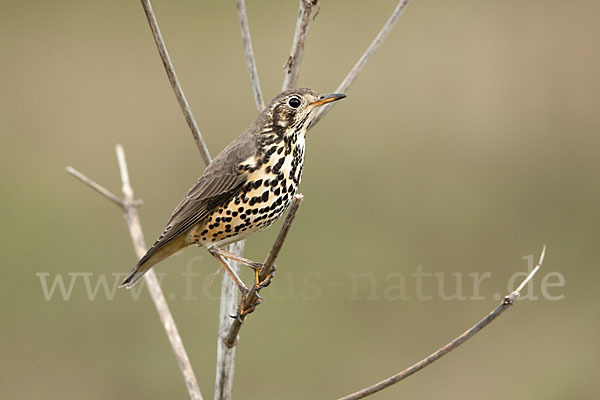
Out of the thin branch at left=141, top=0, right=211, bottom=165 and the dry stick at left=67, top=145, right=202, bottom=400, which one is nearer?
the thin branch at left=141, top=0, right=211, bottom=165

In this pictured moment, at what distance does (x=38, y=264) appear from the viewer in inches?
331

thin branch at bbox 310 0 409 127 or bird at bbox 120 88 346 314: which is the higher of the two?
thin branch at bbox 310 0 409 127

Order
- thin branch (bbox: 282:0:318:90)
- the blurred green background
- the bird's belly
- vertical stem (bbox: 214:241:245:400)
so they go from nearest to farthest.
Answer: vertical stem (bbox: 214:241:245:400) < thin branch (bbox: 282:0:318:90) < the bird's belly < the blurred green background

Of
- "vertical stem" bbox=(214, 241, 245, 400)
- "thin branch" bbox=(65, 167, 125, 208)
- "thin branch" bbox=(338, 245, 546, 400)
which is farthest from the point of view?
"thin branch" bbox=(65, 167, 125, 208)

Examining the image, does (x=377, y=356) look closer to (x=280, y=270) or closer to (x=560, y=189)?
(x=280, y=270)

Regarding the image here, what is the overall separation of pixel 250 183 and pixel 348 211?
4247mm

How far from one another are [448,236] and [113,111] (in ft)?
13.5

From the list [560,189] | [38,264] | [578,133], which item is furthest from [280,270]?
[578,133]

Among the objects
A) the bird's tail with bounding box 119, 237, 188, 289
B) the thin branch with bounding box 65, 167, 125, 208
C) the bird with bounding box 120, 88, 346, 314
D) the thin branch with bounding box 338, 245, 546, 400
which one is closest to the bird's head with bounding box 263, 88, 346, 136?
the bird with bounding box 120, 88, 346, 314

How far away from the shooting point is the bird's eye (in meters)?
4.62

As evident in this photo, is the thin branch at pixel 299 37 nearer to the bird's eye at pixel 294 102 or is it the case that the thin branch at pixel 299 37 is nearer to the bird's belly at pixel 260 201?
the bird's eye at pixel 294 102

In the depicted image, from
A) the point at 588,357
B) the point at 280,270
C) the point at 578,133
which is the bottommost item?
the point at 588,357

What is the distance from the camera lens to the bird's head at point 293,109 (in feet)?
15.1

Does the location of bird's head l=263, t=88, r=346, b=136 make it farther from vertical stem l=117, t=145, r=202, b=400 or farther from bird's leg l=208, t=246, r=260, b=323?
vertical stem l=117, t=145, r=202, b=400
